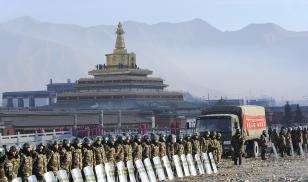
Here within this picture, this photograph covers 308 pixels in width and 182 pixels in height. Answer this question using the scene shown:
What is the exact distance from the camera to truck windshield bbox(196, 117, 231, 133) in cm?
3177

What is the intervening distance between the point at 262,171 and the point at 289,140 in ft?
32.4

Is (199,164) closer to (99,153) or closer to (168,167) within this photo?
(168,167)

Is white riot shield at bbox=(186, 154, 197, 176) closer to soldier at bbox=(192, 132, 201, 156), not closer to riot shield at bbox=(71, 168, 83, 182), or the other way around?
soldier at bbox=(192, 132, 201, 156)

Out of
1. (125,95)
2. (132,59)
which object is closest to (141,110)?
(125,95)

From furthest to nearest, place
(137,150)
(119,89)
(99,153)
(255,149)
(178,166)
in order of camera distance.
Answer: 1. (119,89)
2. (255,149)
3. (178,166)
4. (137,150)
5. (99,153)

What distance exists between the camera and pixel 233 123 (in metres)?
32.0

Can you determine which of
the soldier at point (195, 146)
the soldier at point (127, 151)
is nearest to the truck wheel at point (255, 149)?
the soldier at point (195, 146)

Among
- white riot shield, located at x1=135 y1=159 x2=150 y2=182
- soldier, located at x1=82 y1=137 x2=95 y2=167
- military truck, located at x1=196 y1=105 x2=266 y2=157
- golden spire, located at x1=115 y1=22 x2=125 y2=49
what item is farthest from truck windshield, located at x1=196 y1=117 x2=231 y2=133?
golden spire, located at x1=115 y1=22 x2=125 y2=49

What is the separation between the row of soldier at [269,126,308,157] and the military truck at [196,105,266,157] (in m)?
1.04

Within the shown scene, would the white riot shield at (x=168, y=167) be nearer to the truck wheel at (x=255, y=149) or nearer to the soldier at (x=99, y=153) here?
the soldier at (x=99, y=153)

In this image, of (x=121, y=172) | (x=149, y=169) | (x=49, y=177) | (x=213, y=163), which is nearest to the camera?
(x=49, y=177)

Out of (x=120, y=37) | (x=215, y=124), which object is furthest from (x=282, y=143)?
(x=120, y=37)

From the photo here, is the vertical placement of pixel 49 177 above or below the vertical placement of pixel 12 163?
below

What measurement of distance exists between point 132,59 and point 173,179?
90.5 metres
